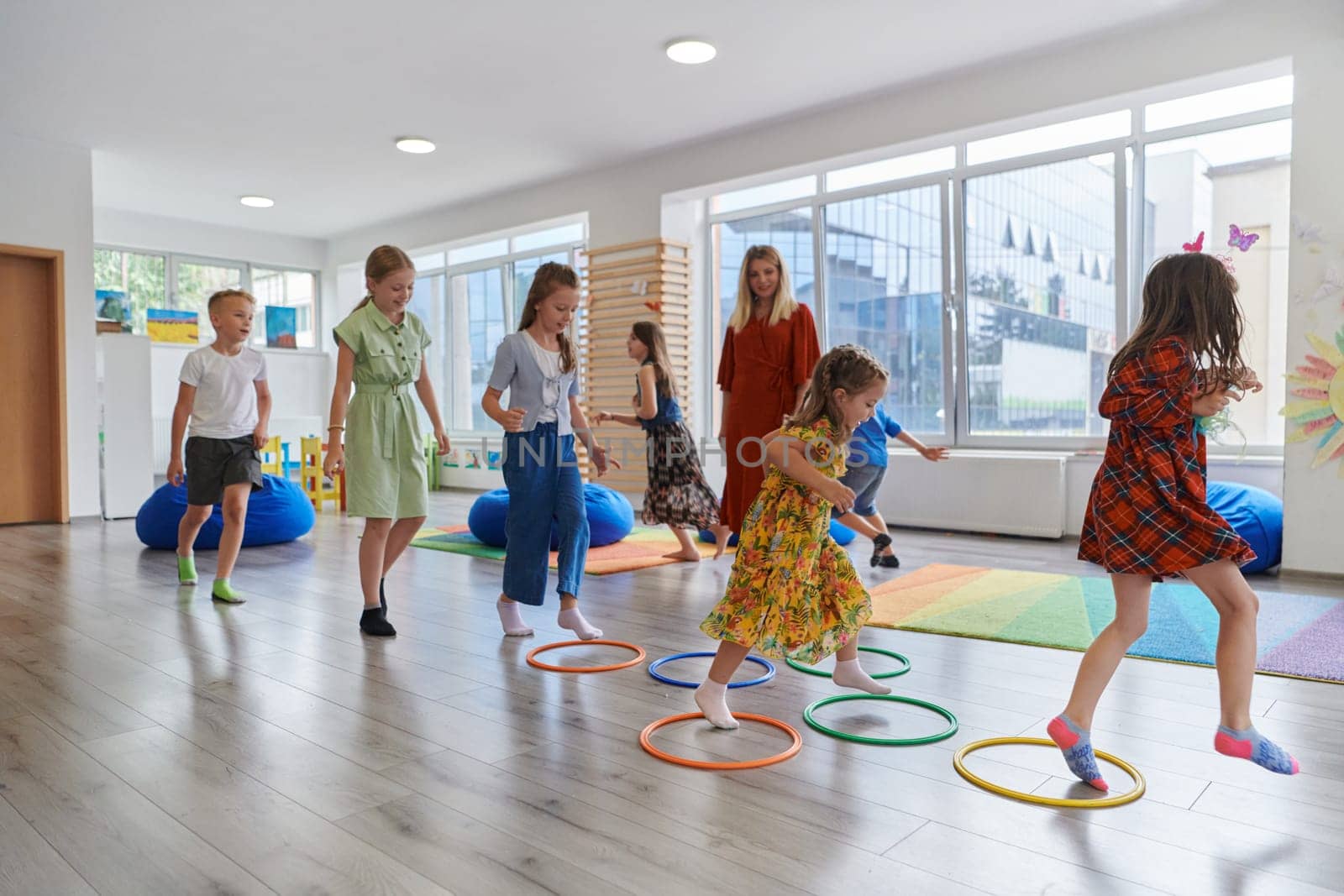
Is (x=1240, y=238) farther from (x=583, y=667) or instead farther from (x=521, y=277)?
(x=521, y=277)

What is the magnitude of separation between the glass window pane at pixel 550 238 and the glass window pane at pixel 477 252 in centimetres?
22

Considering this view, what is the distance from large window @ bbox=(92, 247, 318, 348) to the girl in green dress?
7.02m

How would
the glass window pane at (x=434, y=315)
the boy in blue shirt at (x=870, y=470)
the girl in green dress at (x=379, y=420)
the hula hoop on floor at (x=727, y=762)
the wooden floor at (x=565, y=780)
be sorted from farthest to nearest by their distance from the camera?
1. the glass window pane at (x=434, y=315)
2. the boy in blue shirt at (x=870, y=470)
3. the girl in green dress at (x=379, y=420)
4. the hula hoop on floor at (x=727, y=762)
5. the wooden floor at (x=565, y=780)

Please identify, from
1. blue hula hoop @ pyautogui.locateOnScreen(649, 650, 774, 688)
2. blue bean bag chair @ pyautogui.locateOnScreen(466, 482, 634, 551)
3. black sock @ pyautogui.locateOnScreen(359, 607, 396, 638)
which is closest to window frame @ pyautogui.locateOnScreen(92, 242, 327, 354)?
blue bean bag chair @ pyautogui.locateOnScreen(466, 482, 634, 551)

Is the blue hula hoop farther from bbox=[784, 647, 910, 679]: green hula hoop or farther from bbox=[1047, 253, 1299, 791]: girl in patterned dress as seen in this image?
bbox=[1047, 253, 1299, 791]: girl in patterned dress

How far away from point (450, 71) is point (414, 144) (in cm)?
159

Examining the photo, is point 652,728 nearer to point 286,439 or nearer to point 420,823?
point 420,823

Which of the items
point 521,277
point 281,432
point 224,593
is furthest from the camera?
point 281,432

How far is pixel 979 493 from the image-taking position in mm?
6027

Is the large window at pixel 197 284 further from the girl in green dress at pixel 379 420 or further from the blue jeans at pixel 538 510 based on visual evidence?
the blue jeans at pixel 538 510

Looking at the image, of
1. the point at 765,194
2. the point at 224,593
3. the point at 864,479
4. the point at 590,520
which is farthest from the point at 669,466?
the point at 765,194

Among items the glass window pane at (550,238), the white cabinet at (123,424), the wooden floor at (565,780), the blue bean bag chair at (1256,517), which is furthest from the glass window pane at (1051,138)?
the white cabinet at (123,424)

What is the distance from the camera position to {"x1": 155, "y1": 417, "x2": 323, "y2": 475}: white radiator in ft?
30.6

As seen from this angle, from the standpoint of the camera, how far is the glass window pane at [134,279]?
9.38m
